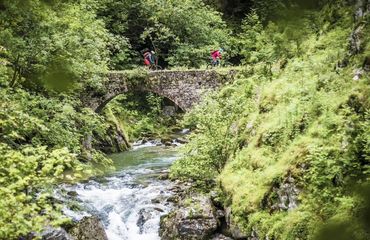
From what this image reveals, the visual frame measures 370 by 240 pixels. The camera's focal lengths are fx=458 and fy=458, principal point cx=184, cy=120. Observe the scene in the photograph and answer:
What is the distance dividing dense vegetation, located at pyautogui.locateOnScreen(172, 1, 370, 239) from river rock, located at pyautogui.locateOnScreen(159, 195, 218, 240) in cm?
50

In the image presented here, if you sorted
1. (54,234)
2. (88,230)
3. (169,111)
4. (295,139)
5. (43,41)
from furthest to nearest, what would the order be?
(169,111), (43,41), (88,230), (54,234), (295,139)

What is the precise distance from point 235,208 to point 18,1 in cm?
719

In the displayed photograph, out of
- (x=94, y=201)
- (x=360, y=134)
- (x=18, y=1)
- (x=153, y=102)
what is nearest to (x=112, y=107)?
(x=153, y=102)

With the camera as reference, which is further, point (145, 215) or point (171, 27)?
point (171, 27)

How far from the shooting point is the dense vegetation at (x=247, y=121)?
17.3 feet

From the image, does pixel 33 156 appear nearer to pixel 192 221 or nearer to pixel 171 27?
pixel 192 221

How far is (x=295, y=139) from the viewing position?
28.3 feet

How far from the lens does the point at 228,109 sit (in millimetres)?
13195

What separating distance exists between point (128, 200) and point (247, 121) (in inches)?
156

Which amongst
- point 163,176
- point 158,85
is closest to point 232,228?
point 163,176

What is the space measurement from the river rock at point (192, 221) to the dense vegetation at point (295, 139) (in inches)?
19.7

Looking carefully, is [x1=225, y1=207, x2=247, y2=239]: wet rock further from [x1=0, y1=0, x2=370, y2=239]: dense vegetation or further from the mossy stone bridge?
the mossy stone bridge

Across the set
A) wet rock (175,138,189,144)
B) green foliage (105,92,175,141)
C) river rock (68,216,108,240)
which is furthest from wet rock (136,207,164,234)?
green foliage (105,92,175,141)

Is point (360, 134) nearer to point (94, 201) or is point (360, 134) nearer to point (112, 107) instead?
point (94, 201)
